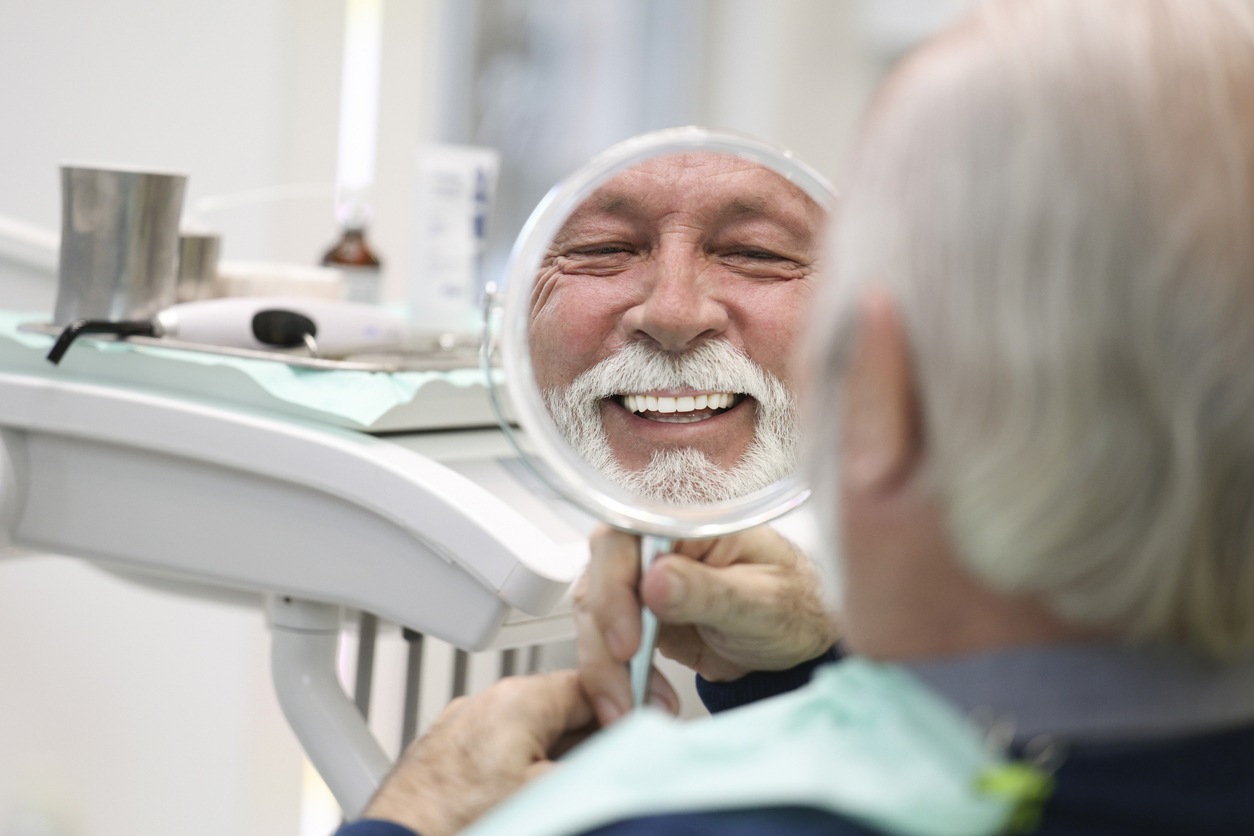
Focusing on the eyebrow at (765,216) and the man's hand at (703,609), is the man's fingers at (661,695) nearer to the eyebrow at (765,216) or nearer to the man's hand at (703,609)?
the man's hand at (703,609)

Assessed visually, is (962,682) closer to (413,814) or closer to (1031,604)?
(1031,604)

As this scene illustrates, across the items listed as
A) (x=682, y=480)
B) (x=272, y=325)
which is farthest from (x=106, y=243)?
(x=682, y=480)

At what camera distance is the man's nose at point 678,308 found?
86cm

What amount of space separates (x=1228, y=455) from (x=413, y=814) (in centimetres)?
40

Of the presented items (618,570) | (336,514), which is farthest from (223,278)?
(618,570)

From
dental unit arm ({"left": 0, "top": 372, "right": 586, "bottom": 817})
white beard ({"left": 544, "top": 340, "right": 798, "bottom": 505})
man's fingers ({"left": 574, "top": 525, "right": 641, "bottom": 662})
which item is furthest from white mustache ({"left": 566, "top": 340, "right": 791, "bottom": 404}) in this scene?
man's fingers ({"left": 574, "top": 525, "right": 641, "bottom": 662})

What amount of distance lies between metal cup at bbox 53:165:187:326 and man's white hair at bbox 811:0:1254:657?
2.70 ft

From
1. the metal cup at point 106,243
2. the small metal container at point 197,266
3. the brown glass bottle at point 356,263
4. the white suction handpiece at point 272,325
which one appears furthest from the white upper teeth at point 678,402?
the brown glass bottle at point 356,263

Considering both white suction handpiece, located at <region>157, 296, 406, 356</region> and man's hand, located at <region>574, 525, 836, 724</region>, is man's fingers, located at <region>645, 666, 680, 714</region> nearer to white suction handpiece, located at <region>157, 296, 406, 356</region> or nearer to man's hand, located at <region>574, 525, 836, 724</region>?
man's hand, located at <region>574, 525, 836, 724</region>

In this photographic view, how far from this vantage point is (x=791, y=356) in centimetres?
87

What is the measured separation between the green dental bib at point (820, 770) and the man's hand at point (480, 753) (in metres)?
0.10

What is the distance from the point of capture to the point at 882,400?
46cm

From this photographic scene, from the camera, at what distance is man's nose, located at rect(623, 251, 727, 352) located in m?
0.86

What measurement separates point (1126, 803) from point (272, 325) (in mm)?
887
